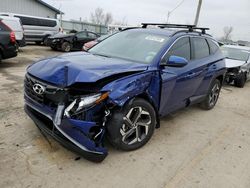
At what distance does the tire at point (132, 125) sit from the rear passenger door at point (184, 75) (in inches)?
16.6

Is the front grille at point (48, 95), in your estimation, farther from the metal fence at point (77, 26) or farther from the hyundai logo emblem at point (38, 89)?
the metal fence at point (77, 26)

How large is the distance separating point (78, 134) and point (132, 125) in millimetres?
808

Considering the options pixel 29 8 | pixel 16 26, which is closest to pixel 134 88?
Result: pixel 16 26

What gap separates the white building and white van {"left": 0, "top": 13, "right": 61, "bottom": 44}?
597 centimetres

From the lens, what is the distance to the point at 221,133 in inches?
175

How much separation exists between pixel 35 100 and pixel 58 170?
0.95 m

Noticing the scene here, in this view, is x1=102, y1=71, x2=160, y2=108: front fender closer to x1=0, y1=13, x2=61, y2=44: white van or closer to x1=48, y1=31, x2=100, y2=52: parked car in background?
x1=48, y1=31, x2=100, y2=52: parked car in background

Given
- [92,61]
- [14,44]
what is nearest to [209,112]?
[92,61]

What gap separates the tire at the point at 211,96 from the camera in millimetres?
5500

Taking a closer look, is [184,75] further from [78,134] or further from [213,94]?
[78,134]

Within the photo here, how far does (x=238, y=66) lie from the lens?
29.6 ft

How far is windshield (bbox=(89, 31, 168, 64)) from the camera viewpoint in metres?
3.70

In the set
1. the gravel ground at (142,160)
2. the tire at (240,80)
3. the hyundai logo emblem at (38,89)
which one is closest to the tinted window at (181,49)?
Result: the gravel ground at (142,160)

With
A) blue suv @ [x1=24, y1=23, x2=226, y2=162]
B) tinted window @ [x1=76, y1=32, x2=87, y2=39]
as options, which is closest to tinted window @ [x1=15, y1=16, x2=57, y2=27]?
tinted window @ [x1=76, y1=32, x2=87, y2=39]
